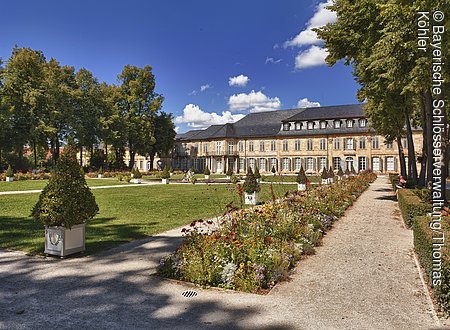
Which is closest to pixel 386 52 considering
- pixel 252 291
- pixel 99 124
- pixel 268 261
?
pixel 268 261

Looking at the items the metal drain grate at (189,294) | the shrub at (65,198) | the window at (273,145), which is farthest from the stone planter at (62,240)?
the window at (273,145)

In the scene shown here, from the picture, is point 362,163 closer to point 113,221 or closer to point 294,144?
point 294,144

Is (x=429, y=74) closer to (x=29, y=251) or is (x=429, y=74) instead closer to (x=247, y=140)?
(x=29, y=251)

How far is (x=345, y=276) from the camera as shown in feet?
17.4

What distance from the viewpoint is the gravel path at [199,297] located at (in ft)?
12.2

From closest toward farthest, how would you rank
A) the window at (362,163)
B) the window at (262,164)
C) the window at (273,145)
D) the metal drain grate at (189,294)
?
the metal drain grate at (189,294)
the window at (362,163)
the window at (273,145)
the window at (262,164)

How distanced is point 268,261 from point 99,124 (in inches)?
1576

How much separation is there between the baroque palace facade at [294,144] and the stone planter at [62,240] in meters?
42.4

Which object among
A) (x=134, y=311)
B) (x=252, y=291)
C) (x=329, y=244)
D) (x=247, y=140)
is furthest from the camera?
(x=247, y=140)

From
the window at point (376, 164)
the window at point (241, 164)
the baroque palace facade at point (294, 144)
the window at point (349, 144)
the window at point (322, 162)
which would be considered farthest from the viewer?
the window at point (241, 164)

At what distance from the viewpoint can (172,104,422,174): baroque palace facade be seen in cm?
4478

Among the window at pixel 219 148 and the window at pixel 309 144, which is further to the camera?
the window at pixel 219 148

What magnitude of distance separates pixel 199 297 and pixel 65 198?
11.5 feet

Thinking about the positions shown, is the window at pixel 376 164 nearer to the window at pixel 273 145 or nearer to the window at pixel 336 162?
the window at pixel 336 162
